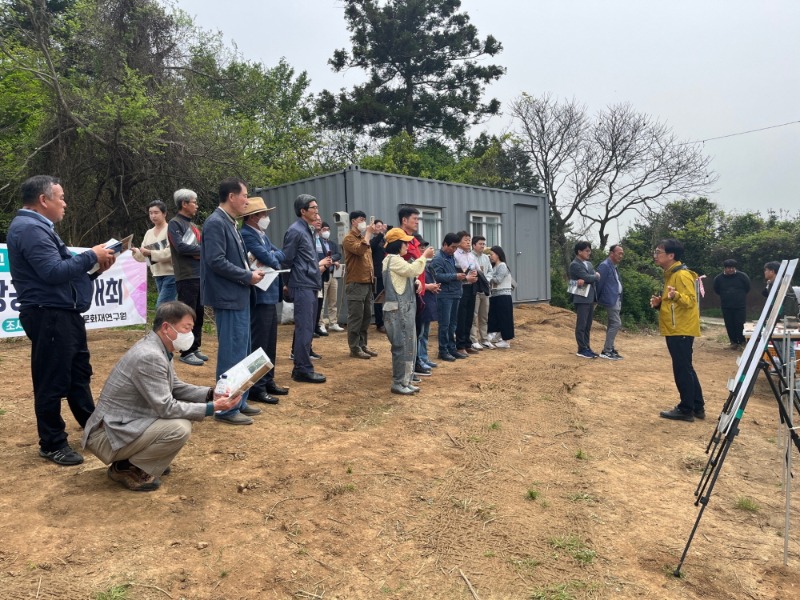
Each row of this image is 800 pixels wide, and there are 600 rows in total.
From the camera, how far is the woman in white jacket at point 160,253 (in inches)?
247

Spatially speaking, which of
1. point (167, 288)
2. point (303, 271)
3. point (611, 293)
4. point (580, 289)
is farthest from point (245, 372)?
point (611, 293)

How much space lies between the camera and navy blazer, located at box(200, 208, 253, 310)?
14.2ft

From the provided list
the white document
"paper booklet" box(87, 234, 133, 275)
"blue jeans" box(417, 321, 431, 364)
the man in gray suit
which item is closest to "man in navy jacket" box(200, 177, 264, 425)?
the white document

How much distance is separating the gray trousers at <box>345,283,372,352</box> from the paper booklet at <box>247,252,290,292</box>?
85.0 inches

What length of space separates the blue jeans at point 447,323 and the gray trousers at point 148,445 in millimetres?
4635

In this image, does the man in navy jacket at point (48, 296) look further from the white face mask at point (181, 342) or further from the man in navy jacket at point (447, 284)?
Result: the man in navy jacket at point (447, 284)

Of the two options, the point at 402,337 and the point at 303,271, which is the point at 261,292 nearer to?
the point at 303,271

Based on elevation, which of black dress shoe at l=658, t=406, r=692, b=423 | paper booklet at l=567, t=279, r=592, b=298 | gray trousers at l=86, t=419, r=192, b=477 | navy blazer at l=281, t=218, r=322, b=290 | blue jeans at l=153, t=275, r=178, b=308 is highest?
navy blazer at l=281, t=218, r=322, b=290

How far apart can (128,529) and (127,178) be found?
11.0m

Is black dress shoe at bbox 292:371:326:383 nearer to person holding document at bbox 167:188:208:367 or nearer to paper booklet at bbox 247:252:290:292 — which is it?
person holding document at bbox 167:188:208:367

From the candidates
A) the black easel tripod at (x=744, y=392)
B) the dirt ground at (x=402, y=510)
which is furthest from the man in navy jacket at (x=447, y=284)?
the black easel tripod at (x=744, y=392)

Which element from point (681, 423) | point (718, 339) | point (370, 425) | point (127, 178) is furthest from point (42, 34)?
point (718, 339)

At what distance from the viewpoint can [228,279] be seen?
173 inches

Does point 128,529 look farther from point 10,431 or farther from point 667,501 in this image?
point 667,501
